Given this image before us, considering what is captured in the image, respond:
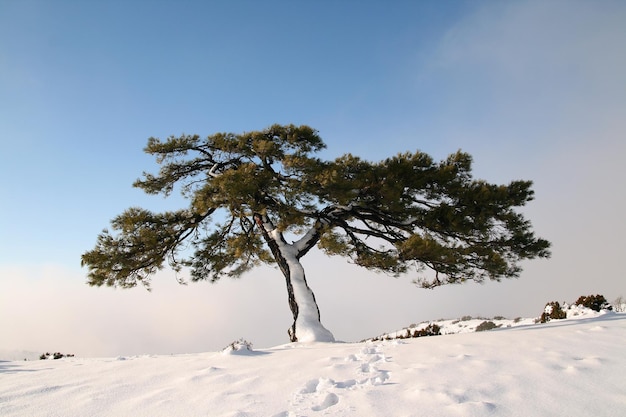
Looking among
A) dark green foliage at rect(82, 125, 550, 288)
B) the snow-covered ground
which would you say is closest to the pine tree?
dark green foliage at rect(82, 125, 550, 288)

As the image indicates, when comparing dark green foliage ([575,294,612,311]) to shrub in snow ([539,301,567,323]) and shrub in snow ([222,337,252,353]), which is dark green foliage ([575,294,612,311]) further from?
shrub in snow ([222,337,252,353])

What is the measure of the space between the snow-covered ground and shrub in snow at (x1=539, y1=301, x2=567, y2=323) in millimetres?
6727

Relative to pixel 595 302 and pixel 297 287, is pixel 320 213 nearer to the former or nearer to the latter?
pixel 297 287

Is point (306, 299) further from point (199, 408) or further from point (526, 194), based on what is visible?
point (199, 408)

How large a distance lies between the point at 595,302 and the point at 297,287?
8.75 m

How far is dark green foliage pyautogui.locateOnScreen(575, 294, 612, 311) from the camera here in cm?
1163

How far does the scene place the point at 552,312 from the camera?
1245 cm

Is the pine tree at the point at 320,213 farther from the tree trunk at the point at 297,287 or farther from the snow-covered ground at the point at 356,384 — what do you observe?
the snow-covered ground at the point at 356,384

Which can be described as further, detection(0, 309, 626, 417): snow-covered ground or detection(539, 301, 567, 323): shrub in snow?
detection(539, 301, 567, 323): shrub in snow

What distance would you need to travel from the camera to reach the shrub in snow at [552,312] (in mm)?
11902

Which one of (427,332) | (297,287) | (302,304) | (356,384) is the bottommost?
(356,384)

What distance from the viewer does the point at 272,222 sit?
12.7 m

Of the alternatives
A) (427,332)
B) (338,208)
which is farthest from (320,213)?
(427,332)

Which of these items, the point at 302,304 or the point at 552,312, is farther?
the point at 552,312
